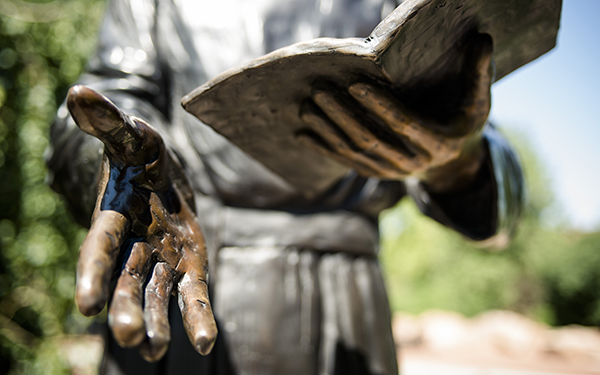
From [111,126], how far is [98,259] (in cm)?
18

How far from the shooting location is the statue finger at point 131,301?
0.42 m

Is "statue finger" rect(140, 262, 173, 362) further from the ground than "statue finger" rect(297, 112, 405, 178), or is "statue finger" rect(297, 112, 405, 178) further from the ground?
"statue finger" rect(297, 112, 405, 178)

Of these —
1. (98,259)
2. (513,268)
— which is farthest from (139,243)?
(513,268)

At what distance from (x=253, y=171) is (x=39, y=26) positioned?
365 cm

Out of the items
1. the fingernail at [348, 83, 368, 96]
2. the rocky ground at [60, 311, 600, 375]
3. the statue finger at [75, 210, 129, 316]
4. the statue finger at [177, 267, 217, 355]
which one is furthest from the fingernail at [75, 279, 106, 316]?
the rocky ground at [60, 311, 600, 375]

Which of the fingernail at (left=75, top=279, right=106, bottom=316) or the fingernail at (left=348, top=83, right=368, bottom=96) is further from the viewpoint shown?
the fingernail at (left=348, top=83, right=368, bottom=96)

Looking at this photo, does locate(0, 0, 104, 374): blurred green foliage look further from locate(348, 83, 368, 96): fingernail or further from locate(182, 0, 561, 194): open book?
locate(348, 83, 368, 96): fingernail

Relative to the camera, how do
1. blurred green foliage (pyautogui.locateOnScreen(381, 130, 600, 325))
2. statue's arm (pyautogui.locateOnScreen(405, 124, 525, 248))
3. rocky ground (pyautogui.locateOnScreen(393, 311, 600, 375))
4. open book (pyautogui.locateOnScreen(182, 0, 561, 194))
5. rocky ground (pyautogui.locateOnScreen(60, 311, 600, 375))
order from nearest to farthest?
open book (pyautogui.locateOnScreen(182, 0, 561, 194))
statue's arm (pyautogui.locateOnScreen(405, 124, 525, 248))
rocky ground (pyautogui.locateOnScreen(60, 311, 600, 375))
rocky ground (pyautogui.locateOnScreen(393, 311, 600, 375))
blurred green foliage (pyautogui.locateOnScreen(381, 130, 600, 325))

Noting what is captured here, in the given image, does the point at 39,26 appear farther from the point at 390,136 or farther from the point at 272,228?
the point at 390,136

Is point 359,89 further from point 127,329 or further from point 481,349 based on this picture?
point 481,349

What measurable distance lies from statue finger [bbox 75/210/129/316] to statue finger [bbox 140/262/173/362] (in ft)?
0.19

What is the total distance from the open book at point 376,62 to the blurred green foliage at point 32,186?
129 inches

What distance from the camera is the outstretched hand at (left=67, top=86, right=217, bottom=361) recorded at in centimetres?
45

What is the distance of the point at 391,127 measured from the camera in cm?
76
